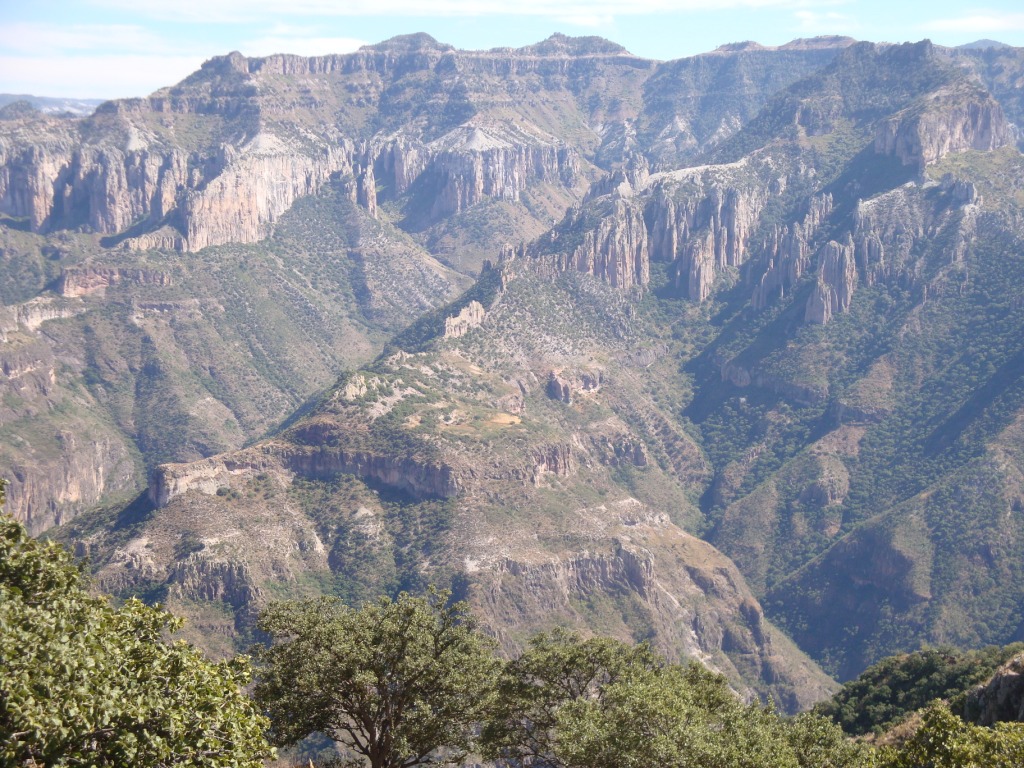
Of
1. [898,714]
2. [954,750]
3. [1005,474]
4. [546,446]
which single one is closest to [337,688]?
[954,750]

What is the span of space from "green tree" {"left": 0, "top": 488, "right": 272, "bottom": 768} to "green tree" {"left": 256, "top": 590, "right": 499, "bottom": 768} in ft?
53.7

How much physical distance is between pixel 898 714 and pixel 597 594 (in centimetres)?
6897

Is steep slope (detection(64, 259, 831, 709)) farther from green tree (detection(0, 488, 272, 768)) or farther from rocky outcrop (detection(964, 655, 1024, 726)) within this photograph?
green tree (detection(0, 488, 272, 768))

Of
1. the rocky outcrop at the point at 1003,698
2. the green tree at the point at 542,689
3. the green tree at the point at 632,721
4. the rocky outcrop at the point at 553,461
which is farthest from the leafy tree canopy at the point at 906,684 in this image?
the rocky outcrop at the point at 553,461

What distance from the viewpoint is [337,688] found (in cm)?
5247

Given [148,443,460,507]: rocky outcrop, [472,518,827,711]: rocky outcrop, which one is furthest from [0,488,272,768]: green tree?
[148,443,460,507]: rocky outcrop

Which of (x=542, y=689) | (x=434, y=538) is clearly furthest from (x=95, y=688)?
(x=434, y=538)

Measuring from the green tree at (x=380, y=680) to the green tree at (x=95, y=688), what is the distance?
644 inches

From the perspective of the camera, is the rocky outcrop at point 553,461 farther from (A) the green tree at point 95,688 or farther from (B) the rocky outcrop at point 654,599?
(A) the green tree at point 95,688

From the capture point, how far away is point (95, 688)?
29891mm

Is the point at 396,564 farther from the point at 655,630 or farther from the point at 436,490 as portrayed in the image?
the point at 655,630

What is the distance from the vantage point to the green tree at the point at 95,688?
28656 mm

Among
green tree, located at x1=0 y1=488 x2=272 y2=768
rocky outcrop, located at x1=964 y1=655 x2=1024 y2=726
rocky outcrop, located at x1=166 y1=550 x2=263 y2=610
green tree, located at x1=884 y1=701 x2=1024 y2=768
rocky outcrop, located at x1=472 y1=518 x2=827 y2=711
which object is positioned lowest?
rocky outcrop, located at x1=472 y1=518 x2=827 y2=711

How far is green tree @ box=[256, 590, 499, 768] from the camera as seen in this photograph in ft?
169
